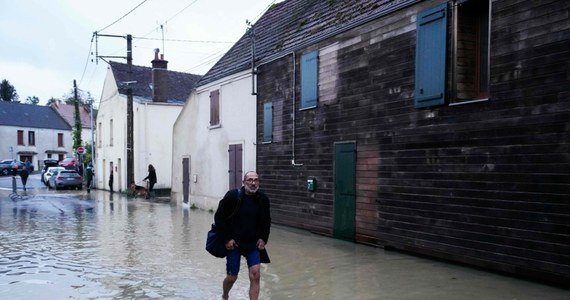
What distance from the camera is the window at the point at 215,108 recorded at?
1817cm

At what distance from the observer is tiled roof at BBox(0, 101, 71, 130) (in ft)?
211

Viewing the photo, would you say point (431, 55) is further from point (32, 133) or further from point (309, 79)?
point (32, 133)

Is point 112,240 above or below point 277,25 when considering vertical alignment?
below

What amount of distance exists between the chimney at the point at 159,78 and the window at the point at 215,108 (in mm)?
10741

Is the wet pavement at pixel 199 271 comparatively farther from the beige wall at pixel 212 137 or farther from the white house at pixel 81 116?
the white house at pixel 81 116

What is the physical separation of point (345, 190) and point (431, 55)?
3.66 meters

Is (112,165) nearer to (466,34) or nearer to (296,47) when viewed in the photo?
(296,47)

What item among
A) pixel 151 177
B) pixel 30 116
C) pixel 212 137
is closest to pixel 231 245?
pixel 212 137

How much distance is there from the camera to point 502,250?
7.70m

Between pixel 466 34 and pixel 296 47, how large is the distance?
17.9 feet

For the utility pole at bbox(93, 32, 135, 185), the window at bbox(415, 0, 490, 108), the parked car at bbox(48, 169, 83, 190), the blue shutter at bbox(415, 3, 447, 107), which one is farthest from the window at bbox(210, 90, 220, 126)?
the parked car at bbox(48, 169, 83, 190)

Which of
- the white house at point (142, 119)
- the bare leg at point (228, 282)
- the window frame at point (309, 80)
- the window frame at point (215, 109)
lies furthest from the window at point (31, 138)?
the bare leg at point (228, 282)

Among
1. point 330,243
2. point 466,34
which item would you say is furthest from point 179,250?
point 466,34

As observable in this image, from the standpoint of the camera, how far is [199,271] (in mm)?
8469
